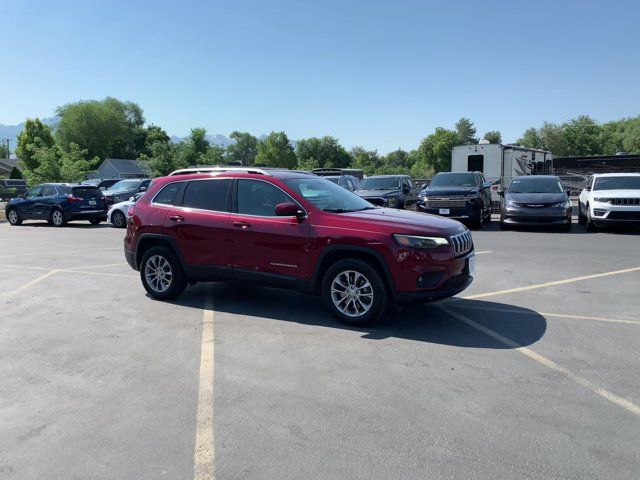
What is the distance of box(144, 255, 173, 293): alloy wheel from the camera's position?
23.3 ft

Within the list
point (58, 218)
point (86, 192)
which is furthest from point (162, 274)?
point (58, 218)

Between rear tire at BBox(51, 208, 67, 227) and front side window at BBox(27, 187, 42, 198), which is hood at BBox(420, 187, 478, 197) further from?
front side window at BBox(27, 187, 42, 198)

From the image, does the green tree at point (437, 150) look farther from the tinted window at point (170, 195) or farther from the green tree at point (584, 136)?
the tinted window at point (170, 195)

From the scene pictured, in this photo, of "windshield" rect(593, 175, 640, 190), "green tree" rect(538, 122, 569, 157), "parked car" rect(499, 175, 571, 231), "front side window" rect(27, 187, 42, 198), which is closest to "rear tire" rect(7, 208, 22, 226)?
"front side window" rect(27, 187, 42, 198)

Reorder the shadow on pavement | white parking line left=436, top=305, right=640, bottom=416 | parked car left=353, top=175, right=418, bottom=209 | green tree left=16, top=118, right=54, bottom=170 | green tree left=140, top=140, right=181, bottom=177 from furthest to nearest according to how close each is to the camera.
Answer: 1. green tree left=16, top=118, right=54, bottom=170
2. green tree left=140, top=140, right=181, bottom=177
3. parked car left=353, top=175, right=418, bottom=209
4. the shadow on pavement
5. white parking line left=436, top=305, right=640, bottom=416

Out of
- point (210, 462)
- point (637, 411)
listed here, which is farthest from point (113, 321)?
point (637, 411)

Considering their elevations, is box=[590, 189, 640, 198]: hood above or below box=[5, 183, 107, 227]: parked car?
above

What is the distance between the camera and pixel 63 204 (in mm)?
20062

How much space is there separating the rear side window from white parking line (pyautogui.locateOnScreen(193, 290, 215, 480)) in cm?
1690

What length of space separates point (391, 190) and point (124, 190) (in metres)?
12.8

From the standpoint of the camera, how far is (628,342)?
5.14 m

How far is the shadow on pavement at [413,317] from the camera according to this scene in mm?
5398

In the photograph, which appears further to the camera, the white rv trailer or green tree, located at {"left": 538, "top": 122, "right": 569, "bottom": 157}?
green tree, located at {"left": 538, "top": 122, "right": 569, "bottom": 157}

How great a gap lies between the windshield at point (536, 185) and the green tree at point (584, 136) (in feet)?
282
